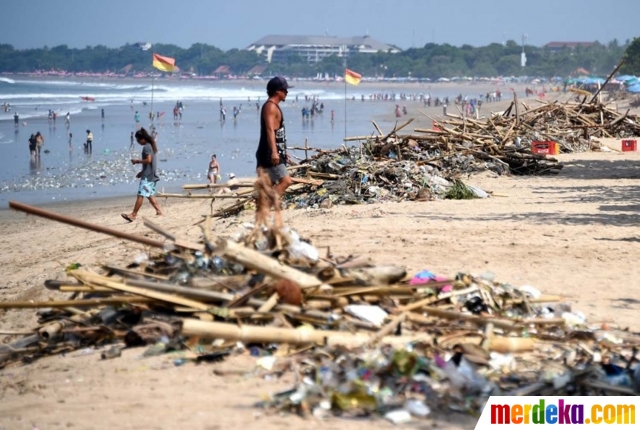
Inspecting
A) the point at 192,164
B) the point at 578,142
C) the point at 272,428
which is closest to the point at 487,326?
the point at 272,428

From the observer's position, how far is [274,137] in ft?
33.9

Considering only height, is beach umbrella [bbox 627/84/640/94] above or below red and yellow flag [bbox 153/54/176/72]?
below

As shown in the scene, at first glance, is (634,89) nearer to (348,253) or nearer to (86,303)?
(348,253)

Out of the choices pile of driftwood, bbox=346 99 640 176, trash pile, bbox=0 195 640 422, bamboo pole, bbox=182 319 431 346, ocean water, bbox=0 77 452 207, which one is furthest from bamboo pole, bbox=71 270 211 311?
ocean water, bbox=0 77 452 207

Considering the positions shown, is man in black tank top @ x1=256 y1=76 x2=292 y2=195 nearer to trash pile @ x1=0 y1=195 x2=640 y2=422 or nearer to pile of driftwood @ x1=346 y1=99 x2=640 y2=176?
trash pile @ x1=0 y1=195 x2=640 y2=422

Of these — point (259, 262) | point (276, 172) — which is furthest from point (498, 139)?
point (259, 262)

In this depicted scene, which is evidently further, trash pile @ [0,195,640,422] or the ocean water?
the ocean water

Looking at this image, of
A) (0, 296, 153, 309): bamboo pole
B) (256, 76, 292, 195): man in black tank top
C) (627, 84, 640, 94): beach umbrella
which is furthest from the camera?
(627, 84, 640, 94): beach umbrella

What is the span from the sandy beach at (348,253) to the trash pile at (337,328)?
7.3 inches

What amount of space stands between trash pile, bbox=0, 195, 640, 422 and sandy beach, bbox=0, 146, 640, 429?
7.3 inches

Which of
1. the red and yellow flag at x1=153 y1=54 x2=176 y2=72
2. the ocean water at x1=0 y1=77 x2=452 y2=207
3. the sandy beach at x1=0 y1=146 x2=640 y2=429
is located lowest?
the ocean water at x1=0 y1=77 x2=452 y2=207

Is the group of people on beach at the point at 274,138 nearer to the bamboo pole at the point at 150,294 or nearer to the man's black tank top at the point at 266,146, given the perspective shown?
the man's black tank top at the point at 266,146

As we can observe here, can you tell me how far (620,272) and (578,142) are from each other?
1612 centimetres

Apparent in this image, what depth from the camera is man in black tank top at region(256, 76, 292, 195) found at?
400 inches
